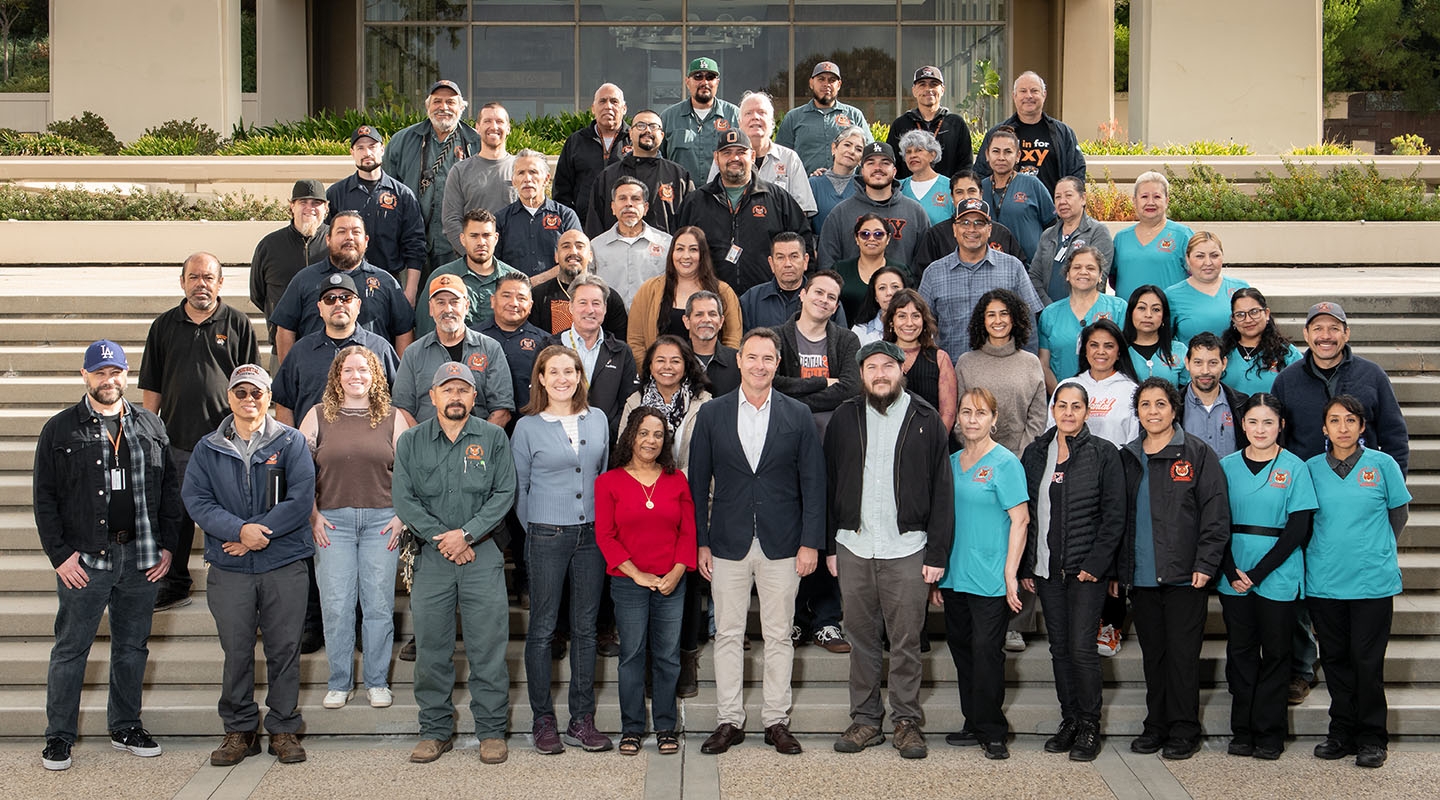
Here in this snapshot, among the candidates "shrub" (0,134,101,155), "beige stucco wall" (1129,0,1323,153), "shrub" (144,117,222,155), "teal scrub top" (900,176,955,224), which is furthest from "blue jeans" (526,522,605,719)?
"beige stucco wall" (1129,0,1323,153)

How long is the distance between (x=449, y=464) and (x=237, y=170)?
9262 mm

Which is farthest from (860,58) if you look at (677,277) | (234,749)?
(234,749)

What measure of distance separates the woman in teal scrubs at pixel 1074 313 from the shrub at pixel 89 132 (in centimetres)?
1541

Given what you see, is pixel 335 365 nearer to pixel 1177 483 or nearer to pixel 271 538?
pixel 271 538

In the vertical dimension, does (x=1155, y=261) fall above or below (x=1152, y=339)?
above

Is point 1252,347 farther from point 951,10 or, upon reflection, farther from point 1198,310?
point 951,10

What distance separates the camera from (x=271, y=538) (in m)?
6.75

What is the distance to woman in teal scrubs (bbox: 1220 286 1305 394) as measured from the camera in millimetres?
7645

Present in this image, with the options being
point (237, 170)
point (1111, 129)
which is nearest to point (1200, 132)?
point (1111, 129)

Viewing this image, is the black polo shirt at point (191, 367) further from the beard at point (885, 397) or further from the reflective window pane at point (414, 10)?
the reflective window pane at point (414, 10)

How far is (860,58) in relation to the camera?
79.5ft

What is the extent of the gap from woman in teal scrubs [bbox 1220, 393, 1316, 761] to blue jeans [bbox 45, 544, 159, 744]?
568cm

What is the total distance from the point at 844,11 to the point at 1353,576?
19.3 m

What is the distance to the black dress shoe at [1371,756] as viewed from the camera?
21.9ft
